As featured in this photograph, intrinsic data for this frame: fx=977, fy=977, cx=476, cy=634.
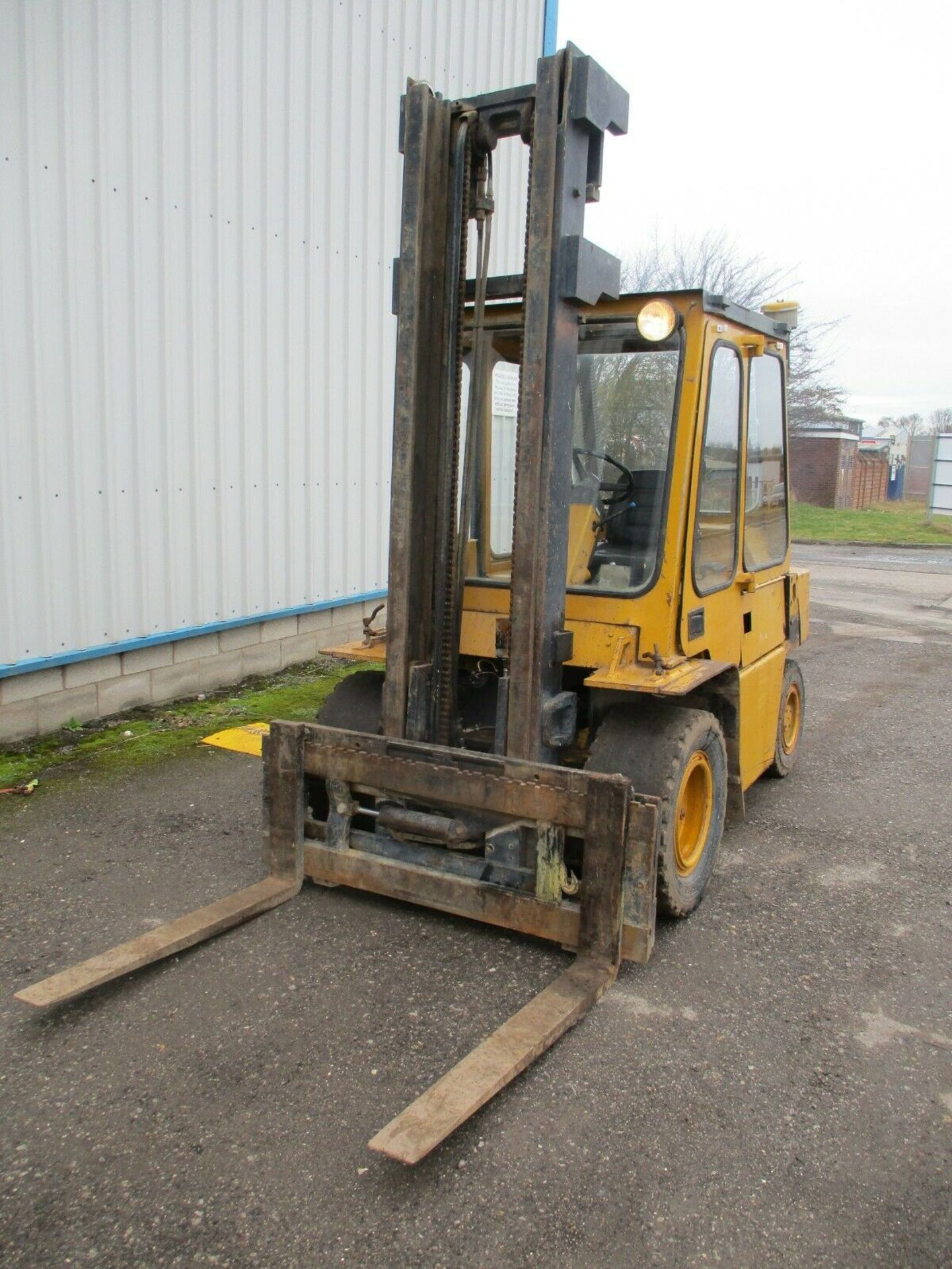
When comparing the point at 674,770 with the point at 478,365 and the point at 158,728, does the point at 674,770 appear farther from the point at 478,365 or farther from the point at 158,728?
the point at 158,728

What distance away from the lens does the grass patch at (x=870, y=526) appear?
83.5 ft

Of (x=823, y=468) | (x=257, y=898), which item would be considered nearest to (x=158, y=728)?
(x=257, y=898)

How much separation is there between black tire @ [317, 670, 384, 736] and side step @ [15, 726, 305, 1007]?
14.8 inches

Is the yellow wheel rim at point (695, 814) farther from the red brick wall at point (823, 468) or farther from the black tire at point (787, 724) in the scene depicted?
the red brick wall at point (823, 468)

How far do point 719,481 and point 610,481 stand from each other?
515 millimetres

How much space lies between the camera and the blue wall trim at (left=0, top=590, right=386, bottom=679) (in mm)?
5805

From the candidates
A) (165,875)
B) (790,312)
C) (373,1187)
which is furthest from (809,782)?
(373,1187)

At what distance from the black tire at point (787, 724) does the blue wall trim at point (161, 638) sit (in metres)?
3.97

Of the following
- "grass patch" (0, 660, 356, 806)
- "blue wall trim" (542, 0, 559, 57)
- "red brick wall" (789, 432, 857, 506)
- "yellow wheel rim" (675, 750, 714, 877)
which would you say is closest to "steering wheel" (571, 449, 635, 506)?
"yellow wheel rim" (675, 750, 714, 877)

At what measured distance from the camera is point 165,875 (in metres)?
4.32

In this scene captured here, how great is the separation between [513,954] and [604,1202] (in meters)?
1.18

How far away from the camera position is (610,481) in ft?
13.5

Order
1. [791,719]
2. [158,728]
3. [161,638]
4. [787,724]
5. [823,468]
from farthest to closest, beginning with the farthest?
[823,468], [161,638], [158,728], [791,719], [787,724]

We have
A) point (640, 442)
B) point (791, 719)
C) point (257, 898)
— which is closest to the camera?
point (257, 898)
